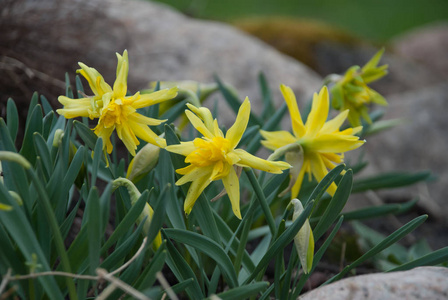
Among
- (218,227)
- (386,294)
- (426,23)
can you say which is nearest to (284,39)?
(218,227)

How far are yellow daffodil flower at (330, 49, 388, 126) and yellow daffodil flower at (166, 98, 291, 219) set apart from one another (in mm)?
613

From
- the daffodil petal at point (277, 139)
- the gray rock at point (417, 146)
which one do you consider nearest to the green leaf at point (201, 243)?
the daffodil petal at point (277, 139)

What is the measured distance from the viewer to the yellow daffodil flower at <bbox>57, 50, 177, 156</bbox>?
1029 millimetres

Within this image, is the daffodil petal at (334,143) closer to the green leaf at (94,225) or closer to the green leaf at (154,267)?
the green leaf at (154,267)

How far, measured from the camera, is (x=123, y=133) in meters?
1.06

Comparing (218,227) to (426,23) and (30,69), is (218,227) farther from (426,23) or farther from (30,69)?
(426,23)

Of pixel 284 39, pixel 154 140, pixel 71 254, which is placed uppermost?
pixel 154 140

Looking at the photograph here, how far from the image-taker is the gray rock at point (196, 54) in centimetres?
258

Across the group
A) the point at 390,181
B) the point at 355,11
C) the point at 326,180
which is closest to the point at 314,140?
the point at 326,180

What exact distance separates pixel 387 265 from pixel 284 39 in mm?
2545

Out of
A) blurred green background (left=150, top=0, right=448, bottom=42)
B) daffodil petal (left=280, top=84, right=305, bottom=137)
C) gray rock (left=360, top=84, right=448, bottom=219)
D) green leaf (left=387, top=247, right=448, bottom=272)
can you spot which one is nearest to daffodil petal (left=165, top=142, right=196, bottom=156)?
daffodil petal (left=280, top=84, right=305, bottom=137)

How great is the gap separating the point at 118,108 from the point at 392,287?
67 centimetres

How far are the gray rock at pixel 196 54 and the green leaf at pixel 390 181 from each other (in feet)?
2.83

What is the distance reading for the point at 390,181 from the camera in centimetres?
188
